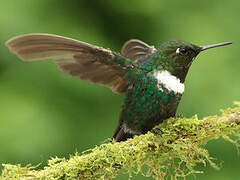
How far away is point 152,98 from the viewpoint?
2.78 meters

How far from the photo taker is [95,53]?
282 centimetres

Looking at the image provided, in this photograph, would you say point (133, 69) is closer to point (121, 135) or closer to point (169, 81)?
point (169, 81)

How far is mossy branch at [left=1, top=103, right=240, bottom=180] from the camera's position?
226 centimetres

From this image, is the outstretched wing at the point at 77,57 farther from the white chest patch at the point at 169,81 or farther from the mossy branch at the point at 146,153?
the mossy branch at the point at 146,153

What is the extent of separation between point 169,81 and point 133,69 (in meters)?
0.26

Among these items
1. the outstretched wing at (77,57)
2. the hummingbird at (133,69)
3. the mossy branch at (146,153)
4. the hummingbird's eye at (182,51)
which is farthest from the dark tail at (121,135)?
the hummingbird's eye at (182,51)

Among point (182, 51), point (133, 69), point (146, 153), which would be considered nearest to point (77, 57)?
point (133, 69)

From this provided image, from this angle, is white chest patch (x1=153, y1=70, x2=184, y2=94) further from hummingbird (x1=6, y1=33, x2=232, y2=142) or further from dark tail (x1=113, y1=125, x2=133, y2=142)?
dark tail (x1=113, y1=125, x2=133, y2=142)

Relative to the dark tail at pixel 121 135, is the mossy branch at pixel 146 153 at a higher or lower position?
lower

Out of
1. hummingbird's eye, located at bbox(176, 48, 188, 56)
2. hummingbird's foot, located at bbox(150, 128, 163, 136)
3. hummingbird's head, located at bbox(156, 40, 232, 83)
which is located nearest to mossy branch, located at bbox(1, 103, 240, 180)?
hummingbird's foot, located at bbox(150, 128, 163, 136)

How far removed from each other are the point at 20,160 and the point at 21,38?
5.55 ft

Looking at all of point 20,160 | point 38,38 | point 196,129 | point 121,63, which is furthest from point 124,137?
point 20,160

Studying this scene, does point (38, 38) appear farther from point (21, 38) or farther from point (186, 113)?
point (186, 113)

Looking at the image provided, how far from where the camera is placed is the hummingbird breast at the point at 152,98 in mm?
2754
